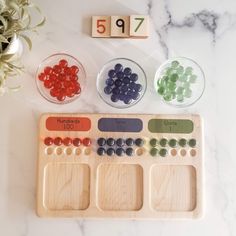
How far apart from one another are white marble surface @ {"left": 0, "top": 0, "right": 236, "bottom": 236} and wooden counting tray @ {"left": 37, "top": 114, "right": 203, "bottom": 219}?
35mm

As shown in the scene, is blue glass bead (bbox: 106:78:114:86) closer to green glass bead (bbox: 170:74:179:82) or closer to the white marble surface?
the white marble surface

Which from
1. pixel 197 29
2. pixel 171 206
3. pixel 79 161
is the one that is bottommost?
A: pixel 171 206

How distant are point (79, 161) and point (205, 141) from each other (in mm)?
319

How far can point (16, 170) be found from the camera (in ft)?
3.65

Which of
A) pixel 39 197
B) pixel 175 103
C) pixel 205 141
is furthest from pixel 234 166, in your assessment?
pixel 39 197

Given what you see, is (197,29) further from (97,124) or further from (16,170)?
(16,170)

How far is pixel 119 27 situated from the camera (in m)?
1.11

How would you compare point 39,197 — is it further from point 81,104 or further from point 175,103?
point 175,103

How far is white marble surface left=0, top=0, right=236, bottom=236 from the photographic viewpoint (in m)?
1.10

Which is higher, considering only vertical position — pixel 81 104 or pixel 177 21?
pixel 177 21

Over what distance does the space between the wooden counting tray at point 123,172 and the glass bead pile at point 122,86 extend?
2.9 inches

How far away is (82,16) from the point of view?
114cm

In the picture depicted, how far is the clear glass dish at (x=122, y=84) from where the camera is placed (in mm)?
1092

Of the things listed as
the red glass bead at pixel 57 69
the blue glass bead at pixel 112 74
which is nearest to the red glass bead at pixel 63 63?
the red glass bead at pixel 57 69
